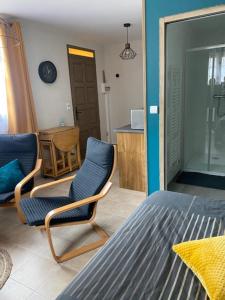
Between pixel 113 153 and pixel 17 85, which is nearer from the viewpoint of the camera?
pixel 113 153

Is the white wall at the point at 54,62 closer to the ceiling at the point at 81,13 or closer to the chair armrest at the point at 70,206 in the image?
the ceiling at the point at 81,13

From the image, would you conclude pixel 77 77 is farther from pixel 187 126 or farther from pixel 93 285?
pixel 93 285

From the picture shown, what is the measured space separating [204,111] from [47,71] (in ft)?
8.73

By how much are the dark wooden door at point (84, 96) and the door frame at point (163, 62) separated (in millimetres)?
2376

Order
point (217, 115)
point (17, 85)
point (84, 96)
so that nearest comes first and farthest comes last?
point (17, 85)
point (217, 115)
point (84, 96)

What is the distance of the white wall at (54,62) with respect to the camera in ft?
11.4

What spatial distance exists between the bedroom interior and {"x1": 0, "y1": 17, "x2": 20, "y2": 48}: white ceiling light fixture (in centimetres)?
2

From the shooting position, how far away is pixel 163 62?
2.30 m

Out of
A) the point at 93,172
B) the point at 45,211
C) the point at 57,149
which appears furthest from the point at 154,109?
the point at 57,149

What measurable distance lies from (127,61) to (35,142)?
10.5ft

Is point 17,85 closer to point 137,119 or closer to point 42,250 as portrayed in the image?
point 137,119

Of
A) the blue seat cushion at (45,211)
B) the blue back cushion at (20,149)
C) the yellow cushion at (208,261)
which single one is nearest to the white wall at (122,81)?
the blue back cushion at (20,149)

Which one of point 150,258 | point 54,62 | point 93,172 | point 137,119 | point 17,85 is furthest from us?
point 54,62

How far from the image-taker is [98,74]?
5.07m
